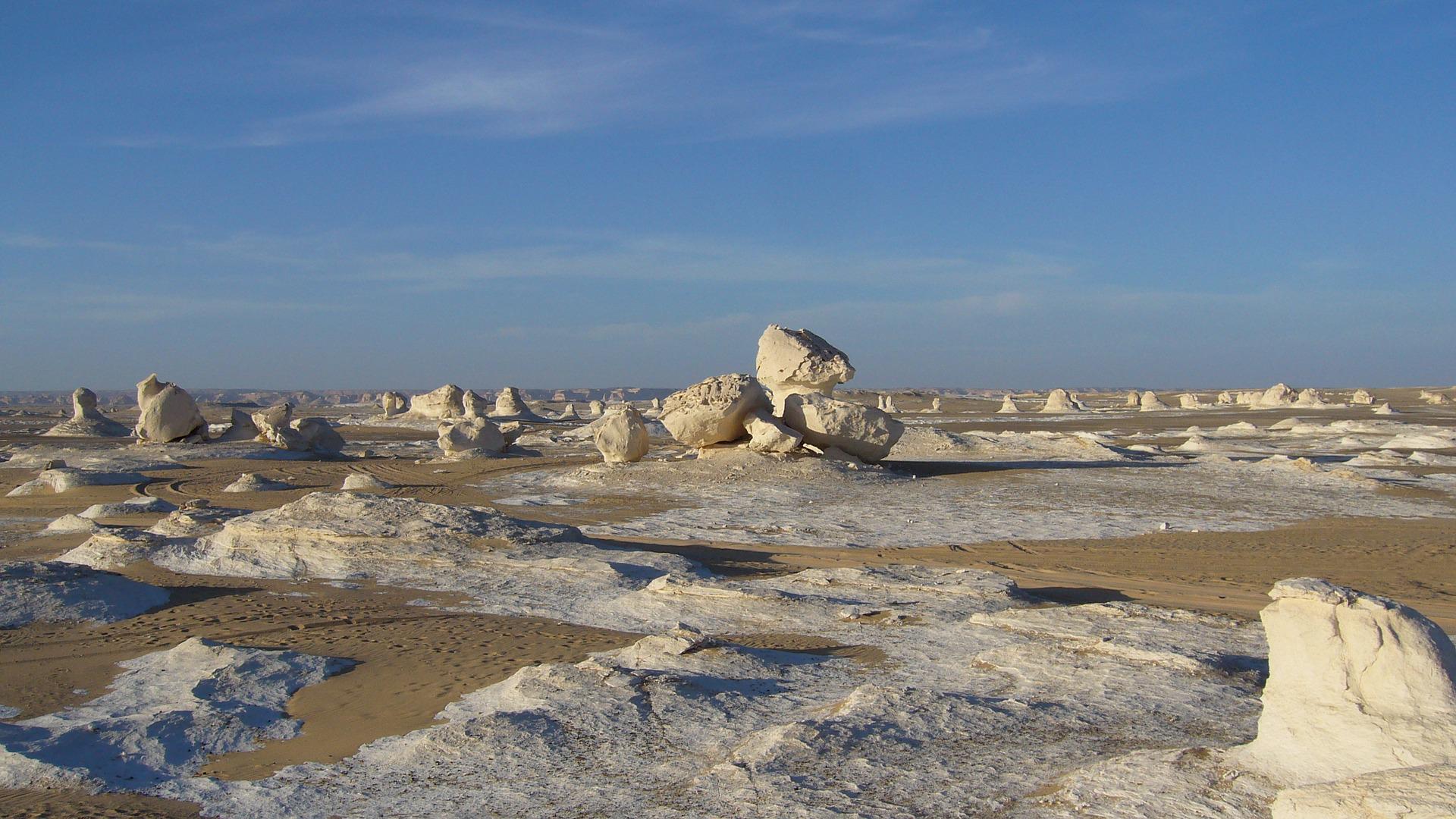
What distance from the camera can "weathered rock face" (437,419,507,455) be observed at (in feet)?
83.5

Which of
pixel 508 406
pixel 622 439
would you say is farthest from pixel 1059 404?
pixel 622 439

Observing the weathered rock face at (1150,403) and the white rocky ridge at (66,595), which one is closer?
the white rocky ridge at (66,595)

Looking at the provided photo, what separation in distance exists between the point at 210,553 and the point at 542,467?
10.8 metres

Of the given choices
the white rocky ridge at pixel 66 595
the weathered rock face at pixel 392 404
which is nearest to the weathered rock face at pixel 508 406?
the weathered rock face at pixel 392 404

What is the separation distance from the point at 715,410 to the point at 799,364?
271cm

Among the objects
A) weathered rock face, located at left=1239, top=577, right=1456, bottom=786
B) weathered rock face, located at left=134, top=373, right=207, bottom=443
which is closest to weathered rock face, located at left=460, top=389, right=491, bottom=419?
weathered rock face, located at left=134, top=373, right=207, bottom=443

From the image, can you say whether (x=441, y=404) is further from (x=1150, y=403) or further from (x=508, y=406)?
(x=1150, y=403)

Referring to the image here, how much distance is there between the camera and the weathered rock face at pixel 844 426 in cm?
1958

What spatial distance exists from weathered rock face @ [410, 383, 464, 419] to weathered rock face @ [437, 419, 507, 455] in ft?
57.8

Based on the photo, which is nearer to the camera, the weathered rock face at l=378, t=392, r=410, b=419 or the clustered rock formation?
the clustered rock formation

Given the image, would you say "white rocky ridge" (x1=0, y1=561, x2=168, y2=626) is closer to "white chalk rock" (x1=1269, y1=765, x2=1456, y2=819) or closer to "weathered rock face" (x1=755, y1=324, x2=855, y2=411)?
"white chalk rock" (x1=1269, y1=765, x2=1456, y2=819)

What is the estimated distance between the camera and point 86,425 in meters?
35.4

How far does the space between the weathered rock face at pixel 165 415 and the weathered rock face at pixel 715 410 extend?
14.5 metres

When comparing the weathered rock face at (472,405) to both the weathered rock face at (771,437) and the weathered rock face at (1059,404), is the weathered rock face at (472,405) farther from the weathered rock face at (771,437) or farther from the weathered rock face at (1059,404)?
the weathered rock face at (1059,404)
